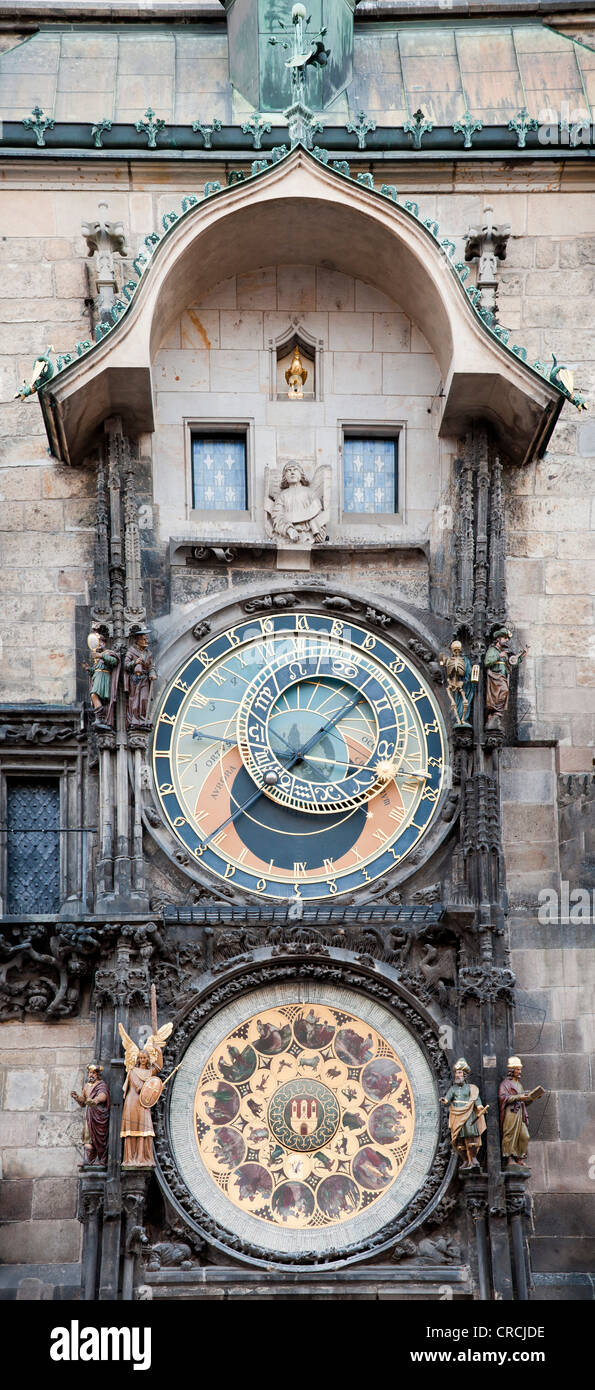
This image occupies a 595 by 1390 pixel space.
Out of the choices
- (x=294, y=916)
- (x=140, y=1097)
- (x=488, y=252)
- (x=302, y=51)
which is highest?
(x=302, y=51)

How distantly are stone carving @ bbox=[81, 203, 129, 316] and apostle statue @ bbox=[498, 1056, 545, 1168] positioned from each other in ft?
15.2

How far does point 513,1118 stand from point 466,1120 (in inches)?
9.7

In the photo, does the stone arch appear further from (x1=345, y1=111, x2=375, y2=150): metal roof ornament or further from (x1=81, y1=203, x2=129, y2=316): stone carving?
(x1=345, y1=111, x2=375, y2=150): metal roof ornament

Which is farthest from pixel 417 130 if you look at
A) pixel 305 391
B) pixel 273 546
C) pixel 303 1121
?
pixel 303 1121

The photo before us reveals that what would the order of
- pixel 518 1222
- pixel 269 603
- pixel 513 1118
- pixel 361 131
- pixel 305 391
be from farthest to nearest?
1. pixel 361 131
2. pixel 305 391
3. pixel 269 603
4. pixel 513 1118
5. pixel 518 1222

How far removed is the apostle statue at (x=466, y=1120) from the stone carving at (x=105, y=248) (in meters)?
4.55

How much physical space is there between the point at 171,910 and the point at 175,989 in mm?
408

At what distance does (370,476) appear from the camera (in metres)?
14.6

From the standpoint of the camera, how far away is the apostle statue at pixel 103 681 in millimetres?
13695

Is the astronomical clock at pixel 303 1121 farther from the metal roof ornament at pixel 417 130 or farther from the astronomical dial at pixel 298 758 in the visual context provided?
the metal roof ornament at pixel 417 130

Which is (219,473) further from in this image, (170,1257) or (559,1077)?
(170,1257)

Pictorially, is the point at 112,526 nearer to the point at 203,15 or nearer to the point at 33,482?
the point at 33,482

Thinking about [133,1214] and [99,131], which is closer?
[133,1214]

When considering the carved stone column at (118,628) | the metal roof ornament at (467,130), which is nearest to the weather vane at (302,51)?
the metal roof ornament at (467,130)
